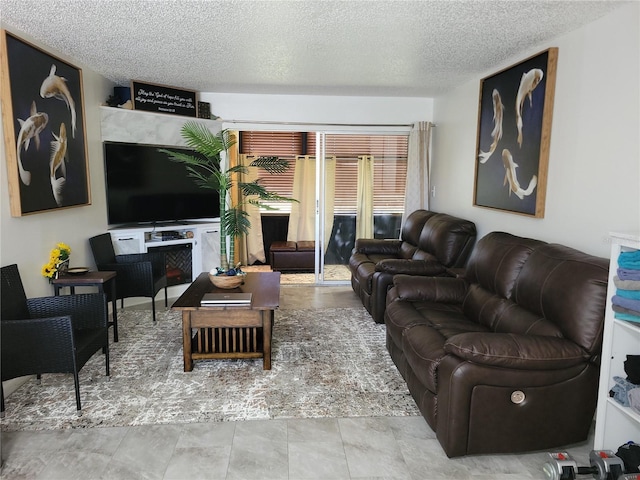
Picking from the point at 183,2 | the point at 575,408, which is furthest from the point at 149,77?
the point at 575,408

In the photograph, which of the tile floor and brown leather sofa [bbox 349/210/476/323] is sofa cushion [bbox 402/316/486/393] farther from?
brown leather sofa [bbox 349/210/476/323]

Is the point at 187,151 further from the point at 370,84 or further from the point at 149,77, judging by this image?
the point at 370,84

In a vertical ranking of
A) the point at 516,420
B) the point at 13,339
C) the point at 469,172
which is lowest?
the point at 516,420

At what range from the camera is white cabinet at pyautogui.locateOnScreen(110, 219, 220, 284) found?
4.83m

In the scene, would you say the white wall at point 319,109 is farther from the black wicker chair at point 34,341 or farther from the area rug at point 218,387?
the black wicker chair at point 34,341

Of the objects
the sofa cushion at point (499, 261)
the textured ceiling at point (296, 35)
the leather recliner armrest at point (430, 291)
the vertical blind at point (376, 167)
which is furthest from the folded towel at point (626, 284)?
Result: the vertical blind at point (376, 167)

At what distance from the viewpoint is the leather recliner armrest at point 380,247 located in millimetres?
5410

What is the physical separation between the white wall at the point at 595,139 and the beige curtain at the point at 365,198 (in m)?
2.48

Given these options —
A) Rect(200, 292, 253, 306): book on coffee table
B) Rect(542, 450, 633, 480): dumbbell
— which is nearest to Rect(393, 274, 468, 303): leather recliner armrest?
Rect(200, 292, 253, 306): book on coffee table

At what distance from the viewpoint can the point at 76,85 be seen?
3986 mm

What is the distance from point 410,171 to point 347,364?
10.2ft

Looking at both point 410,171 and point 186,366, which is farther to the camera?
point 410,171

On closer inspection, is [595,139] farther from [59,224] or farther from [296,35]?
[59,224]

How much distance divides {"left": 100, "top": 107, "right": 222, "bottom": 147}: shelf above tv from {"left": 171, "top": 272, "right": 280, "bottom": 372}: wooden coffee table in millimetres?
2232
